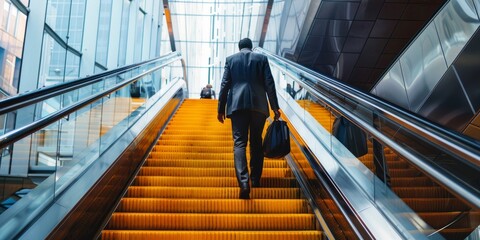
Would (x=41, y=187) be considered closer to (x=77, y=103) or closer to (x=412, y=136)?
(x=77, y=103)

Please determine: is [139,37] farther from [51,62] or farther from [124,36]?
[51,62]

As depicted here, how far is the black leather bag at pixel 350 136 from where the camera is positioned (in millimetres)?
3043

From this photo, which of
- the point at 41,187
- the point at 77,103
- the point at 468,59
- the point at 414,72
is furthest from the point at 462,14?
the point at 41,187

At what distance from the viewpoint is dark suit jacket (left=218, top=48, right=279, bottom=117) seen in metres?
4.14

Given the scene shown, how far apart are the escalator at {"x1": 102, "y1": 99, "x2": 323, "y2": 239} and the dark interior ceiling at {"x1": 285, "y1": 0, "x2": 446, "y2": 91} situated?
3622 mm

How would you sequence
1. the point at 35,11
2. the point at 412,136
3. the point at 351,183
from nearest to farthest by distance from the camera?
the point at 412,136 < the point at 351,183 < the point at 35,11

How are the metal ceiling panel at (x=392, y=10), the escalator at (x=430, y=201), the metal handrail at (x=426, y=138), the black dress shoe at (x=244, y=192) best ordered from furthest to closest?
the metal ceiling panel at (x=392, y=10) < the black dress shoe at (x=244, y=192) < the escalator at (x=430, y=201) < the metal handrail at (x=426, y=138)

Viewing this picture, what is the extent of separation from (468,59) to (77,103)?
5525mm

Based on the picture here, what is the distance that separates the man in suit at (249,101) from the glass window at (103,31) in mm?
8851

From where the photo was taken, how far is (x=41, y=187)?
2.70 metres

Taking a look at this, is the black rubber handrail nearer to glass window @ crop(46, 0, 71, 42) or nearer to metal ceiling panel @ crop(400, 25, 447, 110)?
metal ceiling panel @ crop(400, 25, 447, 110)

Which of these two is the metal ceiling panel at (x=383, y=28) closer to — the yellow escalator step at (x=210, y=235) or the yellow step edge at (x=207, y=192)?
the yellow step edge at (x=207, y=192)

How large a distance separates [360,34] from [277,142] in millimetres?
5648

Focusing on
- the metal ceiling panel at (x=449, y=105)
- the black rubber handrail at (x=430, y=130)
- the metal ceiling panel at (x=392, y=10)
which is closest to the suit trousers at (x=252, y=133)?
the black rubber handrail at (x=430, y=130)
